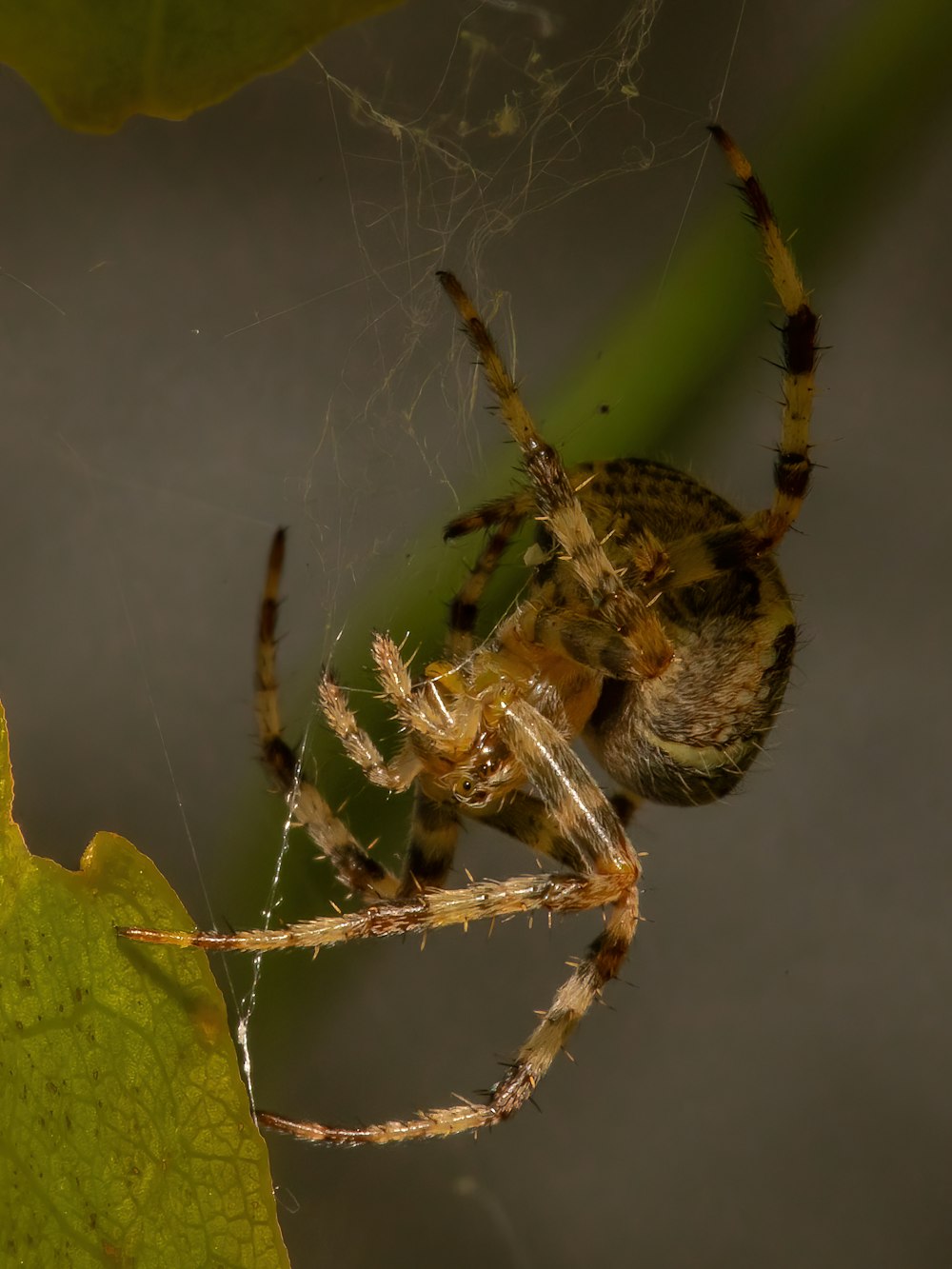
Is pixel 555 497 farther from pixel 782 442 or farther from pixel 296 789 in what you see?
pixel 296 789

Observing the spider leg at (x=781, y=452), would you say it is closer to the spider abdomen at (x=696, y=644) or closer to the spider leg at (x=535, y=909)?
the spider abdomen at (x=696, y=644)

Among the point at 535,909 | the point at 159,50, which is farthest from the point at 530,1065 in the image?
the point at 159,50

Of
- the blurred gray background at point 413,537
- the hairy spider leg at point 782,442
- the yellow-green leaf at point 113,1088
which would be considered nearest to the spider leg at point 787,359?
the hairy spider leg at point 782,442

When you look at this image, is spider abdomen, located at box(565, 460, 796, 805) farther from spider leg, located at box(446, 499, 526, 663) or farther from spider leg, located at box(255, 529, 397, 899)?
spider leg, located at box(255, 529, 397, 899)

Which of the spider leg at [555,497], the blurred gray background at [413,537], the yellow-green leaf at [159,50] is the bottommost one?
the blurred gray background at [413,537]

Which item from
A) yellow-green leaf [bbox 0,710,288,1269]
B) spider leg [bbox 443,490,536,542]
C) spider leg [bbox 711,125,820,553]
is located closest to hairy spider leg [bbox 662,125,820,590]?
→ spider leg [bbox 711,125,820,553]

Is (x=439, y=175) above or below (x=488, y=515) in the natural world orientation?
above

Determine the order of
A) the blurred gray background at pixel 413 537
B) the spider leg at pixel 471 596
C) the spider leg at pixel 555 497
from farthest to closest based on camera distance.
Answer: the blurred gray background at pixel 413 537
the spider leg at pixel 471 596
the spider leg at pixel 555 497
